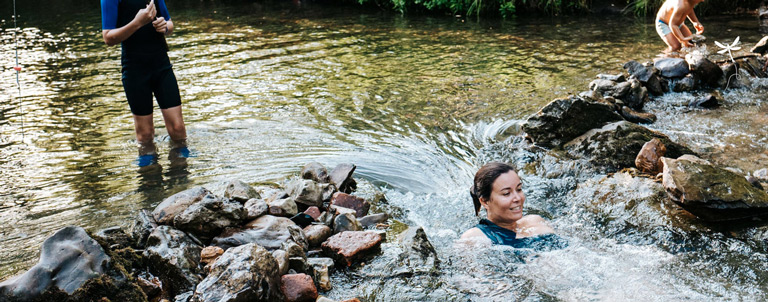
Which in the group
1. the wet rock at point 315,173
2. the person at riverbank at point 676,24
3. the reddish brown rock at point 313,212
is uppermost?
the person at riverbank at point 676,24

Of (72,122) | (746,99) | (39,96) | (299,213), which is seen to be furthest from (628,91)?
(39,96)

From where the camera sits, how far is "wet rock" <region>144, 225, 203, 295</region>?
3844 mm

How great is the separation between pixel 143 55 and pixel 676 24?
980 centimetres

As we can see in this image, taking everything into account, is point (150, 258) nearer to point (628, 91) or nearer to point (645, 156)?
point (645, 156)

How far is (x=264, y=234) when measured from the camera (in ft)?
14.4

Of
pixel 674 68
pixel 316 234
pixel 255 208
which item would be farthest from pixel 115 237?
pixel 674 68

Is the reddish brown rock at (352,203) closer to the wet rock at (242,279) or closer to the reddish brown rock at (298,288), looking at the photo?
the reddish brown rock at (298,288)

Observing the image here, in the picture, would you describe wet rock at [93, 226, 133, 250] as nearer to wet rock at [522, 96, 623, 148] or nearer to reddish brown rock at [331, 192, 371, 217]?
reddish brown rock at [331, 192, 371, 217]

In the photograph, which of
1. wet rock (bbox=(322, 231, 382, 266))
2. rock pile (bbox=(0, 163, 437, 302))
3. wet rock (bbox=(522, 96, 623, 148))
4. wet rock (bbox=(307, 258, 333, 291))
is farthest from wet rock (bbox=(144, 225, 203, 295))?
wet rock (bbox=(522, 96, 623, 148))

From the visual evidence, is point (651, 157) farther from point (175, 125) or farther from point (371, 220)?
point (175, 125)

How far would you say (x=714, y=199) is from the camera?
15.0 ft

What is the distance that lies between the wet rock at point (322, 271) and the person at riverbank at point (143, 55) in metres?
3.04

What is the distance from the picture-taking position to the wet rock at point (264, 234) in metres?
4.30

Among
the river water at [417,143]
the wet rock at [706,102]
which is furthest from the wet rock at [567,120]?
the wet rock at [706,102]
